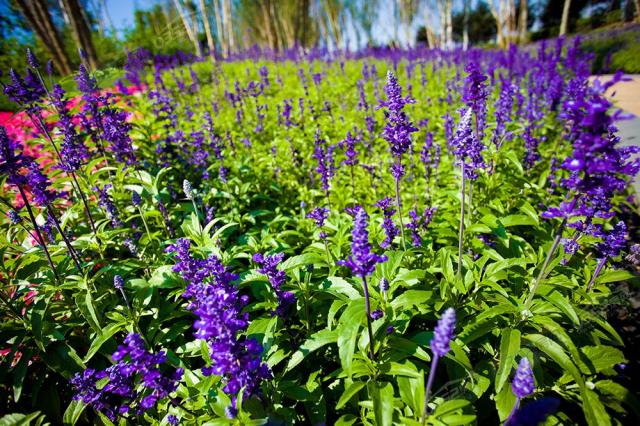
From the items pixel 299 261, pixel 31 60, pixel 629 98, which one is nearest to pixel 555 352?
pixel 299 261

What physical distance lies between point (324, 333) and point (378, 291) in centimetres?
55

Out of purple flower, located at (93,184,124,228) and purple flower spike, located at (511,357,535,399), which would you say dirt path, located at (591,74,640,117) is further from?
purple flower, located at (93,184,124,228)

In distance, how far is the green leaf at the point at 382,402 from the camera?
1941 millimetres

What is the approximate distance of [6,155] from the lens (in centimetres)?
265

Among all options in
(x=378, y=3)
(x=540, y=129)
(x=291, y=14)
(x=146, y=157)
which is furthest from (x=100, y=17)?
(x=540, y=129)

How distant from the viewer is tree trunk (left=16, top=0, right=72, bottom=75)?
12084 mm

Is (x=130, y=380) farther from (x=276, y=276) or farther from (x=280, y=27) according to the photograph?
(x=280, y=27)

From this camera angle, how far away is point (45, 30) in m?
12.7

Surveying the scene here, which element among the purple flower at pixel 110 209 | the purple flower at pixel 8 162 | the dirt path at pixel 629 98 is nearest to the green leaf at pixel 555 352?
the purple flower at pixel 110 209

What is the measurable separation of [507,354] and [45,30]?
1813cm

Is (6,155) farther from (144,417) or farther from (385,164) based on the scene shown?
(385,164)

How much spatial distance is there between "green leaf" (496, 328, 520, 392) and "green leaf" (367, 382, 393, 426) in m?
0.76

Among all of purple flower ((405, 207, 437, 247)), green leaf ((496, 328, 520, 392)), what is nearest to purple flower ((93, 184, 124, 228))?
purple flower ((405, 207, 437, 247))

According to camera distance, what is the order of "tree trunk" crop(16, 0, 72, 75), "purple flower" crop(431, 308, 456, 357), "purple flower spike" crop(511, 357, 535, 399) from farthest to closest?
"tree trunk" crop(16, 0, 72, 75) < "purple flower spike" crop(511, 357, 535, 399) < "purple flower" crop(431, 308, 456, 357)
